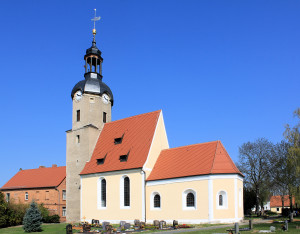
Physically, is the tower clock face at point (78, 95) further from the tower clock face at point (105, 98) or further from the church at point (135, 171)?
the tower clock face at point (105, 98)

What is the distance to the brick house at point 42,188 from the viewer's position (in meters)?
47.8

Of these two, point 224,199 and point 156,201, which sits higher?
point 224,199

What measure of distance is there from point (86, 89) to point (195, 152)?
14780 millimetres

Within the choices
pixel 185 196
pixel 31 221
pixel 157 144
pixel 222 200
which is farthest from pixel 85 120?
pixel 222 200

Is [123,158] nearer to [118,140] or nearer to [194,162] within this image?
[118,140]

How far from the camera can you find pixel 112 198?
1257 inches

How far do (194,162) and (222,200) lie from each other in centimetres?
392

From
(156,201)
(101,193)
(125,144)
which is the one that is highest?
(125,144)

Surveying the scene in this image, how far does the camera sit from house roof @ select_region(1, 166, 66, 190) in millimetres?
49594

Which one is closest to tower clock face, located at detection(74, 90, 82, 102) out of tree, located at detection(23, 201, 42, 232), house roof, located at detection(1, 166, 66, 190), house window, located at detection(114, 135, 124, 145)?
house window, located at detection(114, 135, 124, 145)

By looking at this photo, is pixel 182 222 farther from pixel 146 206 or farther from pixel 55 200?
pixel 55 200

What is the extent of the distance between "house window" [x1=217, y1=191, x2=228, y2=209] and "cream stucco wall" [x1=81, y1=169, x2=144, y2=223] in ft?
23.0

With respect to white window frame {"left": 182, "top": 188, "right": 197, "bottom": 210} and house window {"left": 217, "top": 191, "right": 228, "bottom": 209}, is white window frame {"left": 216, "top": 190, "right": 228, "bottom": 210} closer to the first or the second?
house window {"left": 217, "top": 191, "right": 228, "bottom": 209}

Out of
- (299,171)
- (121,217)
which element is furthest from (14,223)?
(299,171)
